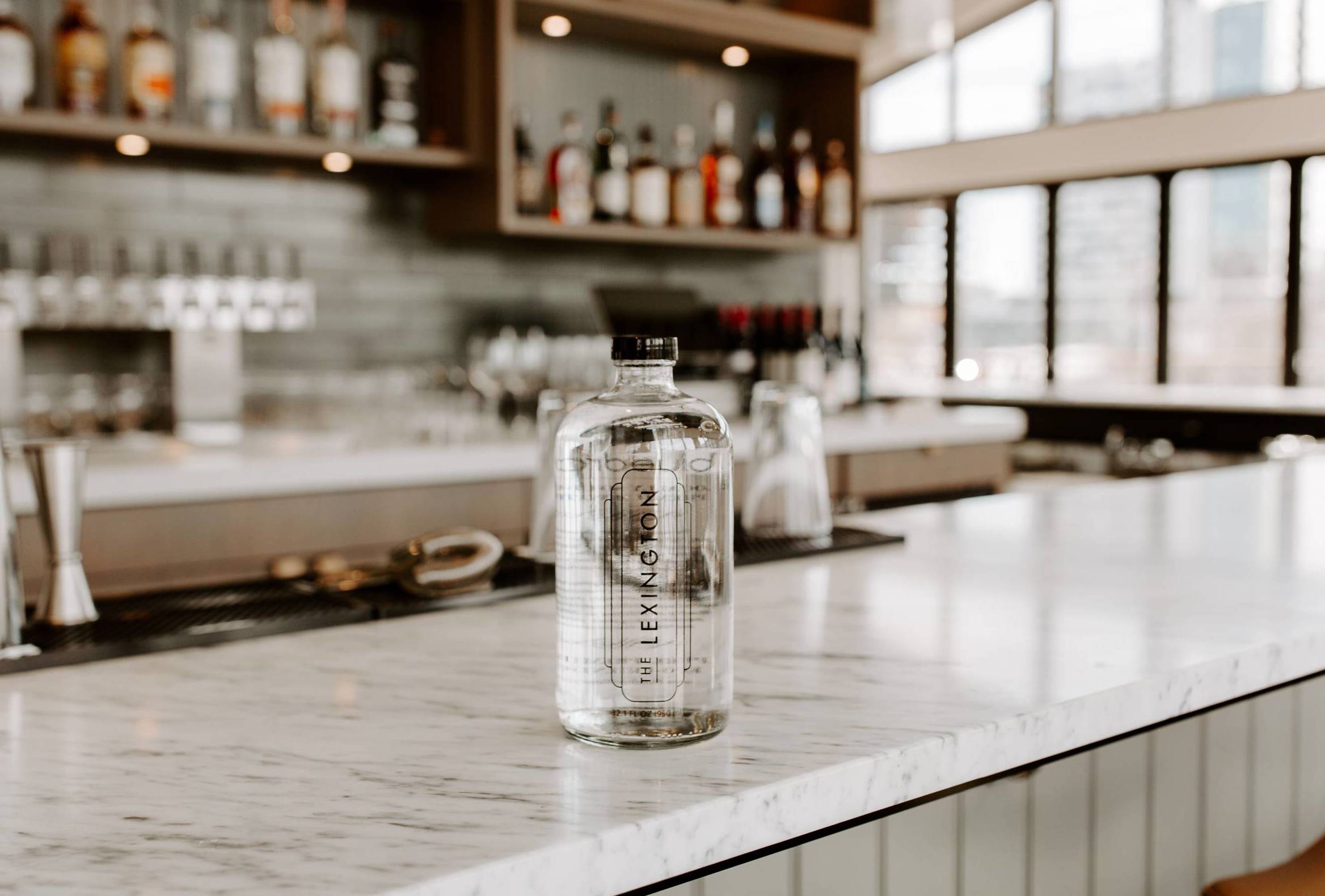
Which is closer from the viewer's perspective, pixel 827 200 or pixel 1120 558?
pixel 1120 558

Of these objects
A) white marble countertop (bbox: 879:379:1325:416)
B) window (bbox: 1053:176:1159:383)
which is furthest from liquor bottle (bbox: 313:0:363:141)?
window (bbox: 1053:176:1159:383)

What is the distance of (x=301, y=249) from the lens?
3.13 m

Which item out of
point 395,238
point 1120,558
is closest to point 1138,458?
point 395,238

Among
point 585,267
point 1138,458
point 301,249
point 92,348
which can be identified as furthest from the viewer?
point 1138,458

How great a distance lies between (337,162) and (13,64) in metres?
0.75

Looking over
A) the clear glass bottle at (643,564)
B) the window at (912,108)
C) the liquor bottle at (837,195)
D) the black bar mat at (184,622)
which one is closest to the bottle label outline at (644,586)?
the clear glass bottle at (643,564)

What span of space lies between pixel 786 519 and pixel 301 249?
2047 mm

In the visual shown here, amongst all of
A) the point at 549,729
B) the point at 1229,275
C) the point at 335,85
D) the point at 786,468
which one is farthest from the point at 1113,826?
the point at 1229,275

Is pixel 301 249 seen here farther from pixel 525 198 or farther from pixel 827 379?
pixel 827 379

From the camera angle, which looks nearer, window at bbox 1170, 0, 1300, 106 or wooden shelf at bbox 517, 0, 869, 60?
wooden shelf at bbox 517, 0, 869, 60

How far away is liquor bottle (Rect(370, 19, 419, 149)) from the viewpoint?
308 cm

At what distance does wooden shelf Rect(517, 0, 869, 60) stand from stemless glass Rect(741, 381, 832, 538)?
201cm

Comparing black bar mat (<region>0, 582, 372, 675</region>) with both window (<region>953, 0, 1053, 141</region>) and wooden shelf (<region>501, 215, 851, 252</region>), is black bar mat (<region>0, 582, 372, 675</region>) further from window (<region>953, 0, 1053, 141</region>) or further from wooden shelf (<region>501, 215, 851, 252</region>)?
window (<region>953, 0, 1053, 141</region>)

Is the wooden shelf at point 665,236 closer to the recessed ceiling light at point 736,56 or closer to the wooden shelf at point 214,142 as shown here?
the wooden shelf at point 214,142
